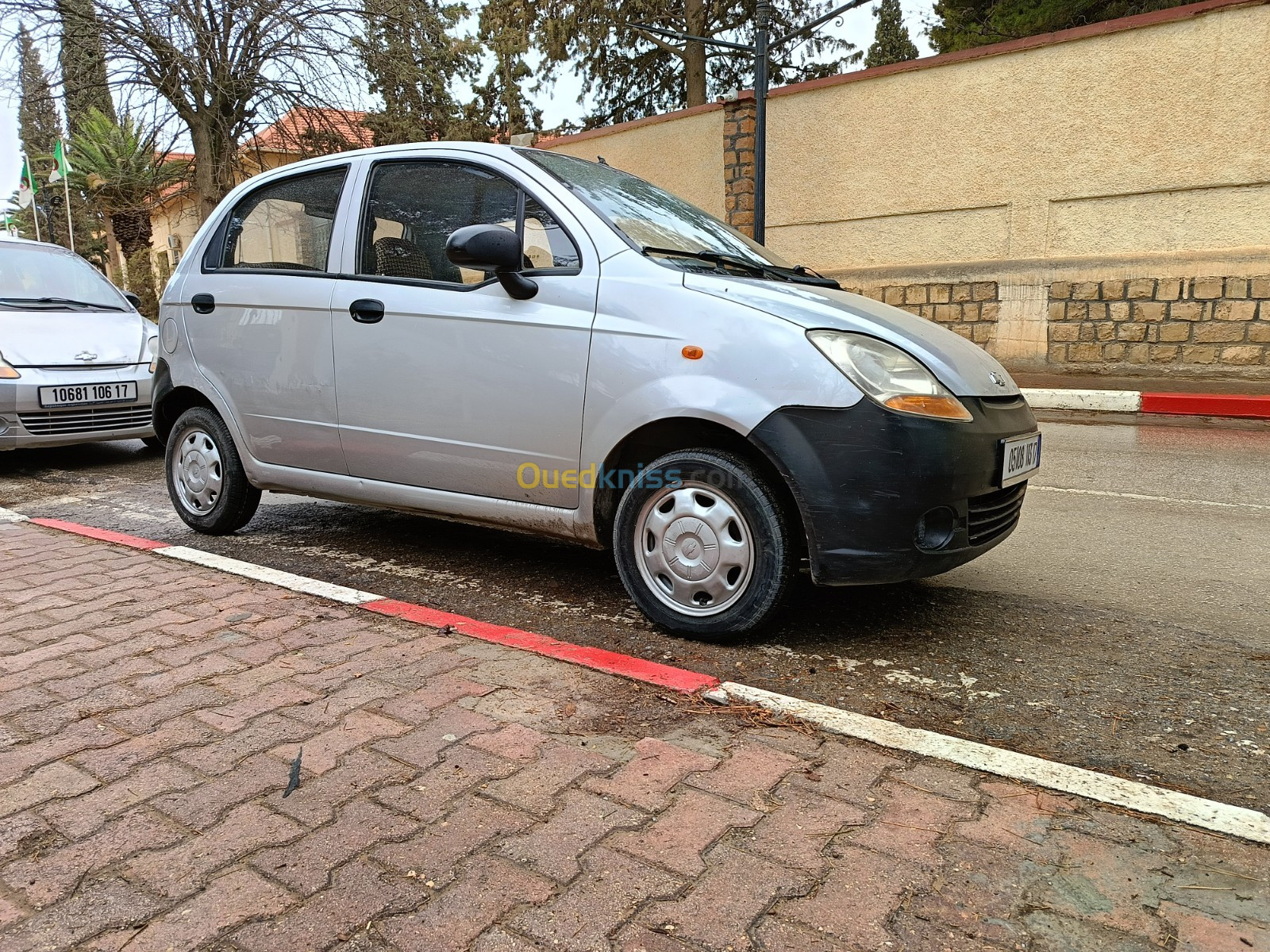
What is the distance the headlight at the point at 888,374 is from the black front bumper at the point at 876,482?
4 cm

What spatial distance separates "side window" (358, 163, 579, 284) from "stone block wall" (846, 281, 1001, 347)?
10.1 m

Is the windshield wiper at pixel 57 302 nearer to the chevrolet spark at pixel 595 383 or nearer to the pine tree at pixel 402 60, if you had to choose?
the chevrolet spark at pixel 595 383

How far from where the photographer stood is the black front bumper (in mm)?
2865

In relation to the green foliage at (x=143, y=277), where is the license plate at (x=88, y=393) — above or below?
below

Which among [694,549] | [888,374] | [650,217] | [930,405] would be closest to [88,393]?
[650,217]

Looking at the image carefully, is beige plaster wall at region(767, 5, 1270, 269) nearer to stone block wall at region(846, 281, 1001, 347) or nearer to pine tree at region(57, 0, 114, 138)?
stone block wall at region(846, 281, 1001, 347)

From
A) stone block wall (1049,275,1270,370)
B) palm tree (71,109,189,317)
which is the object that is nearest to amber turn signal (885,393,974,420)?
stone block wall (1049,275,1270,370)

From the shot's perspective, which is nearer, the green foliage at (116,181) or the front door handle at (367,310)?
the front door handle at (367,310)

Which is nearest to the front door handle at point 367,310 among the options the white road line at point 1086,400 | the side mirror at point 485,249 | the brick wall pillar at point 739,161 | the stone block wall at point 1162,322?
the side mirror at point 485,249

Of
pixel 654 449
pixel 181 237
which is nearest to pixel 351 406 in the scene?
pixel 654 449

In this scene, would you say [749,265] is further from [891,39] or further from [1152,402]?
[891,39]

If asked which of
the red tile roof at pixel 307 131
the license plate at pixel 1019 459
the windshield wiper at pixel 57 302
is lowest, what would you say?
the license plate at pixel 1019 459

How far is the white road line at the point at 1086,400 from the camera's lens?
9883 mm

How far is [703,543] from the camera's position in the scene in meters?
3.12
